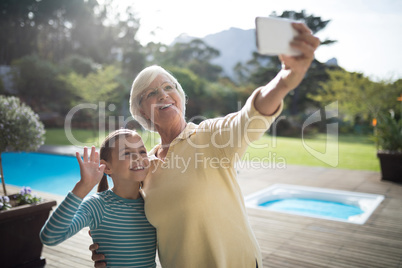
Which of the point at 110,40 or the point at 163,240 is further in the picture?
the point at 110,40

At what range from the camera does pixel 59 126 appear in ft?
61.7

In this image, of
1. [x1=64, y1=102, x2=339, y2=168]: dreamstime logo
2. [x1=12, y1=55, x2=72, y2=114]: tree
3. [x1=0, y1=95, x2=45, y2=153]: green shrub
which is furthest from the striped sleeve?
[x1=12, y1=55, x2=72, y2=114]: tree

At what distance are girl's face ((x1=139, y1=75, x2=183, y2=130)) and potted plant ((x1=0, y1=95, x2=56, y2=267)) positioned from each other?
1.72m

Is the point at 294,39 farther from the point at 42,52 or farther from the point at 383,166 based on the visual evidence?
the point at 42,52

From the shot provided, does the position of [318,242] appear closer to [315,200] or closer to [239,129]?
[315,200]

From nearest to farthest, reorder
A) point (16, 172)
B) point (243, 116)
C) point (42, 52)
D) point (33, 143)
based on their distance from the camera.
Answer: point (243, 116) < point (33, 143) < point (16, 172) < point (42, 52)

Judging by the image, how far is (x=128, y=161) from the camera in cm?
120

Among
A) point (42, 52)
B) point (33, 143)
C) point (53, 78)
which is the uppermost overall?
point (42, 52)

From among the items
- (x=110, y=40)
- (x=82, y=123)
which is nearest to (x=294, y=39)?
(x=82, y=123)

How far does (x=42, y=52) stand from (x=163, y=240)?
27.2m

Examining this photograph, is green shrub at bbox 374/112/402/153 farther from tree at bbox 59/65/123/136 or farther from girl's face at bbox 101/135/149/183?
tree at bbox 59/65/123/136

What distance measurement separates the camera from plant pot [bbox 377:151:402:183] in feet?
20.1

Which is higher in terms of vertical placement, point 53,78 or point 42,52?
point 42,52

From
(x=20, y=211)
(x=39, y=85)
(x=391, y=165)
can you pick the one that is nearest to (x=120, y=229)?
(x=20, y=211)
